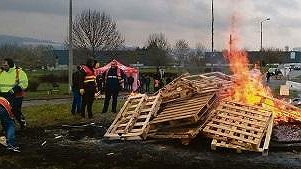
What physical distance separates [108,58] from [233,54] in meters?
33.1

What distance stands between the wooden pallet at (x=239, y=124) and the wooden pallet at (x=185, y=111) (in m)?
0.36

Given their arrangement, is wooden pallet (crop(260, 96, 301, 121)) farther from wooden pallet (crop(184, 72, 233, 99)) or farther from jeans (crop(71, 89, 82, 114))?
jeans (crop(71, 89, 82, 114))

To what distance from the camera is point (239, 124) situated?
35.4 feet

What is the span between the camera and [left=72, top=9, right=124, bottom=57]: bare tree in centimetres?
4078

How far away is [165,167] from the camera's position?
8.71 metres

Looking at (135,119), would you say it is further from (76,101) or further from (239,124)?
(76,101)

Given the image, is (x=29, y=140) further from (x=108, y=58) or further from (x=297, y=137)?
(x=108, y=58)

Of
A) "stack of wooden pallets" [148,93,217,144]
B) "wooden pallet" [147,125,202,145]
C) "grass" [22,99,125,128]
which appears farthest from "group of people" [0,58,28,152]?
"stack of wooden pallets" [148,93,217,144]

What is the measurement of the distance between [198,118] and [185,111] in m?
0.54

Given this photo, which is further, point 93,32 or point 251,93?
point 93,32

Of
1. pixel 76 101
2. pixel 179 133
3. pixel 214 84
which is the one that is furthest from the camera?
pixel 76 101

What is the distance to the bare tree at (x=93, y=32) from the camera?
134 feet

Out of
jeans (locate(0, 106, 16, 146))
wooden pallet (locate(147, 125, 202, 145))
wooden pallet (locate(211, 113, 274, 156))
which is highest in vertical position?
jeans (locate(0, 106, 16, 146))

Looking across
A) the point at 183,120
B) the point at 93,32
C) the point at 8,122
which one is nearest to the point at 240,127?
the point at 183,120
